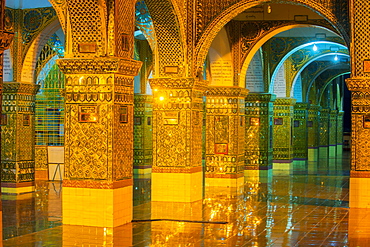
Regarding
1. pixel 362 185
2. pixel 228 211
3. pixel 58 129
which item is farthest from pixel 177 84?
pixel 58 129

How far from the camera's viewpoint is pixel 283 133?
20.2 metres

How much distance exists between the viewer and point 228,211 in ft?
34.9

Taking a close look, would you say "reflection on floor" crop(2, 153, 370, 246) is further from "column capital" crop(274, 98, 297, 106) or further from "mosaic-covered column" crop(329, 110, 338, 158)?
"mosaic-covered column" crop(329, 110, 338, 158)

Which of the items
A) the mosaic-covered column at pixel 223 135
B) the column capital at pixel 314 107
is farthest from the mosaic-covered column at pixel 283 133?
the mosaic-covered column at pixel 223 135

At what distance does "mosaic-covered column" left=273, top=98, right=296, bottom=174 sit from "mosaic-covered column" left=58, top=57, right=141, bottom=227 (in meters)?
11.8

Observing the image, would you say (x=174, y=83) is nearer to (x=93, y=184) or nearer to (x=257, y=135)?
(x=93, y=184)

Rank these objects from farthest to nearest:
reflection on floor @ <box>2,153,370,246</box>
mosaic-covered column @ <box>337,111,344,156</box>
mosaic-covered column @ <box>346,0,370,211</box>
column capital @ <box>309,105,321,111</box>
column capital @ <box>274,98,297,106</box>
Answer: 1. mosaic-covered column @ <box>337,111,344,156</box>
2. column capital @ <box>309,105,321,111</box>
3. column capital @ <box>274,98,297,106</box>
4. mosaic-covered column @ <box>346,0,370,211</box>
5. reflection on floor @ <box>2,153,370,246</box>

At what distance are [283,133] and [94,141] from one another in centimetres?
1216

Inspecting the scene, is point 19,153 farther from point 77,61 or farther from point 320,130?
point 320,130

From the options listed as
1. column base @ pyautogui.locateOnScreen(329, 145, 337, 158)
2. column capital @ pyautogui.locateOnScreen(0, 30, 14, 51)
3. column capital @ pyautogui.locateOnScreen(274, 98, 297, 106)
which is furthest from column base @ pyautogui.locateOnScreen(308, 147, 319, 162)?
column capital @ pyautogui.locateOnScreen(0, 30, 14, 51)

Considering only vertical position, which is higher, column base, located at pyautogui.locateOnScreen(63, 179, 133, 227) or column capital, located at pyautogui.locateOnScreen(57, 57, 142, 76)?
column capital, located at pyautogui.locateOnScreen(57, 57, 142, 76)

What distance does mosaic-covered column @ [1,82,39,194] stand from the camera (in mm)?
13305

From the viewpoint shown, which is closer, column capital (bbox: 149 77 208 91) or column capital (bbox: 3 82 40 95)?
column capital (bbox: 149 77 208 91)

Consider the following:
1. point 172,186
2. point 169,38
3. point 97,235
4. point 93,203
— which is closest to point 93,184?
point 93,203
